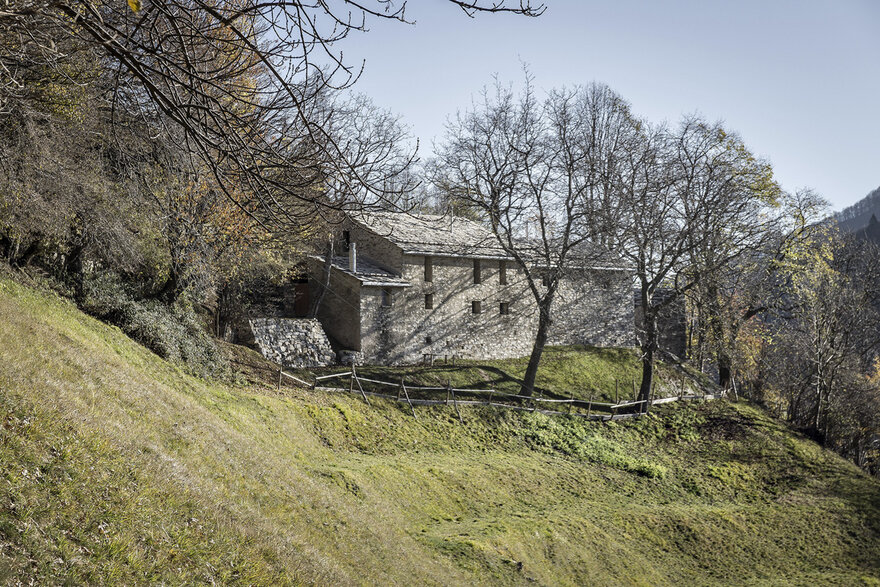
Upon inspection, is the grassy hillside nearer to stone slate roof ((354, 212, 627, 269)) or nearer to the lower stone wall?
the lower stone wall

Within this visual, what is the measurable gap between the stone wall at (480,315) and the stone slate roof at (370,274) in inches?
16.7

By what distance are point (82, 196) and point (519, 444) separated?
44.4 feet

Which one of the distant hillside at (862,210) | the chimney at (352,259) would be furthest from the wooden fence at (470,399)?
the distant hillside at (862,210)

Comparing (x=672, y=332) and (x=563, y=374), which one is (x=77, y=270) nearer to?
(x=563, y=374)

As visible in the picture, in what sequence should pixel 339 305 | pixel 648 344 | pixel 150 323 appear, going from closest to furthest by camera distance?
pixel 150 323
pixel 648 344
pixel 339 305

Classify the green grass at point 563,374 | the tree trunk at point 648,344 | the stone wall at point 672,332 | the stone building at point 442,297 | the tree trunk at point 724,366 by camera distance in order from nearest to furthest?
the green grass at point 563,374 → the tree trunk at point 648,344 → the stone building at point 442,297 → the tree trunk at point 724,366 → the stone wall at point 672,332

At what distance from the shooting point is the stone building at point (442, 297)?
2527 cm

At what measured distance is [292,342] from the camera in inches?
884

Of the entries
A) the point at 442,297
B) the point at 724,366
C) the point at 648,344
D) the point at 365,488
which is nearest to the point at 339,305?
the point at 442,297

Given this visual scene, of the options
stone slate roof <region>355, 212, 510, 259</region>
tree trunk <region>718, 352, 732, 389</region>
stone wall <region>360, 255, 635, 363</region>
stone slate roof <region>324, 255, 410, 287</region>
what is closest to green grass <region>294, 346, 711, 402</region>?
stone wall <region>360, 255, 635, 363</region>

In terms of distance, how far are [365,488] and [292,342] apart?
1174 cm

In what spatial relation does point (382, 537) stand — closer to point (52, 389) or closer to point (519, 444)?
point (52, 389)

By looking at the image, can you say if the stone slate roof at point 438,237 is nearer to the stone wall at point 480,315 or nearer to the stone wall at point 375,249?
the stone wall at point 375,249

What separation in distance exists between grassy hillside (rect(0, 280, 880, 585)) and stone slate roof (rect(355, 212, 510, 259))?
8.87 metres
